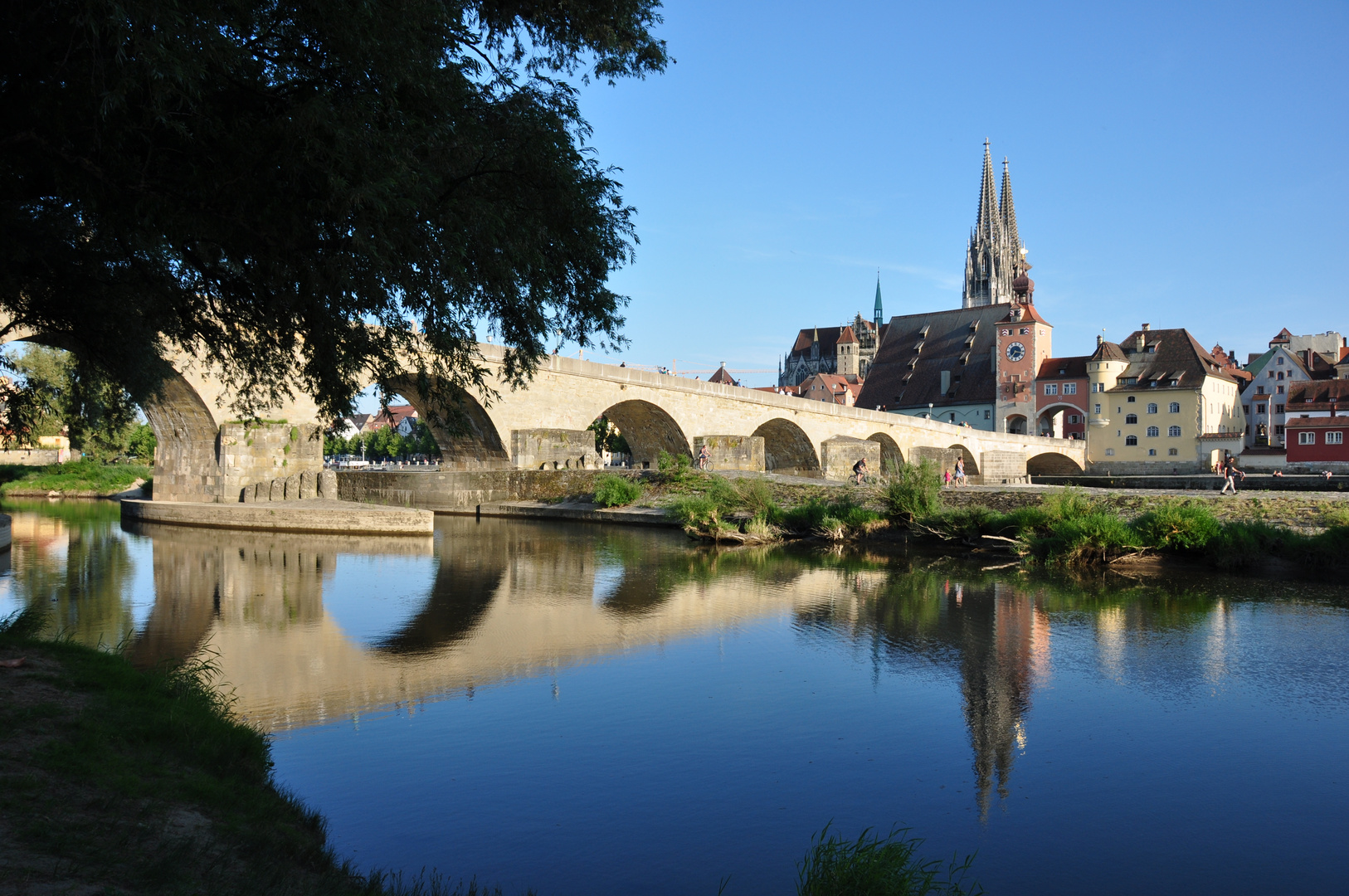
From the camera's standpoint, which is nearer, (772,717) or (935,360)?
(772,717)

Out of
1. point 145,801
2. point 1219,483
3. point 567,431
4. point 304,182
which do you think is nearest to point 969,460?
point 1219,483

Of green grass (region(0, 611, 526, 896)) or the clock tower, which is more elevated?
the clock tower

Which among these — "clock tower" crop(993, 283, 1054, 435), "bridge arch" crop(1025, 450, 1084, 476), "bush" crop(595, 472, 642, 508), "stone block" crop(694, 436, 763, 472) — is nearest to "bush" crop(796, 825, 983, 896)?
"bush" crop(595, 472, 642, 508)

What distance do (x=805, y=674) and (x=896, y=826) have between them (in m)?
2.98

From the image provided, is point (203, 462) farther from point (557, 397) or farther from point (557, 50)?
point (557, 50)

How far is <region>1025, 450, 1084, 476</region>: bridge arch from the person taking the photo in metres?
62.9

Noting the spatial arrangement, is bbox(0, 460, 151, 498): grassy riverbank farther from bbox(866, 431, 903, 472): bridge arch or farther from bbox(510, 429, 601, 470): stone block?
bbox(866, 431, 903, 472): bridge arch

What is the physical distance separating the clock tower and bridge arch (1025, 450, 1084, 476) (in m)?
5.29

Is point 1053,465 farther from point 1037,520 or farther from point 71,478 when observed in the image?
point 71,478

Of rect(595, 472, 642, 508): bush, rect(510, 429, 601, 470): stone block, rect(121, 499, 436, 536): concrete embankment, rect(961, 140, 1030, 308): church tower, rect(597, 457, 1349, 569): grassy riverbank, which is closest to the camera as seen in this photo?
rect(597, 457, 1349, 569): grassy riverbank

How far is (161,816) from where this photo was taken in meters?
3.42

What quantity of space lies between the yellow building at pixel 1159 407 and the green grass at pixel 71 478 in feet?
186

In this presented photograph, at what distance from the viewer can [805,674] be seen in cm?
746

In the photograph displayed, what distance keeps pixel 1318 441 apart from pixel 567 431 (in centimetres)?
4580
